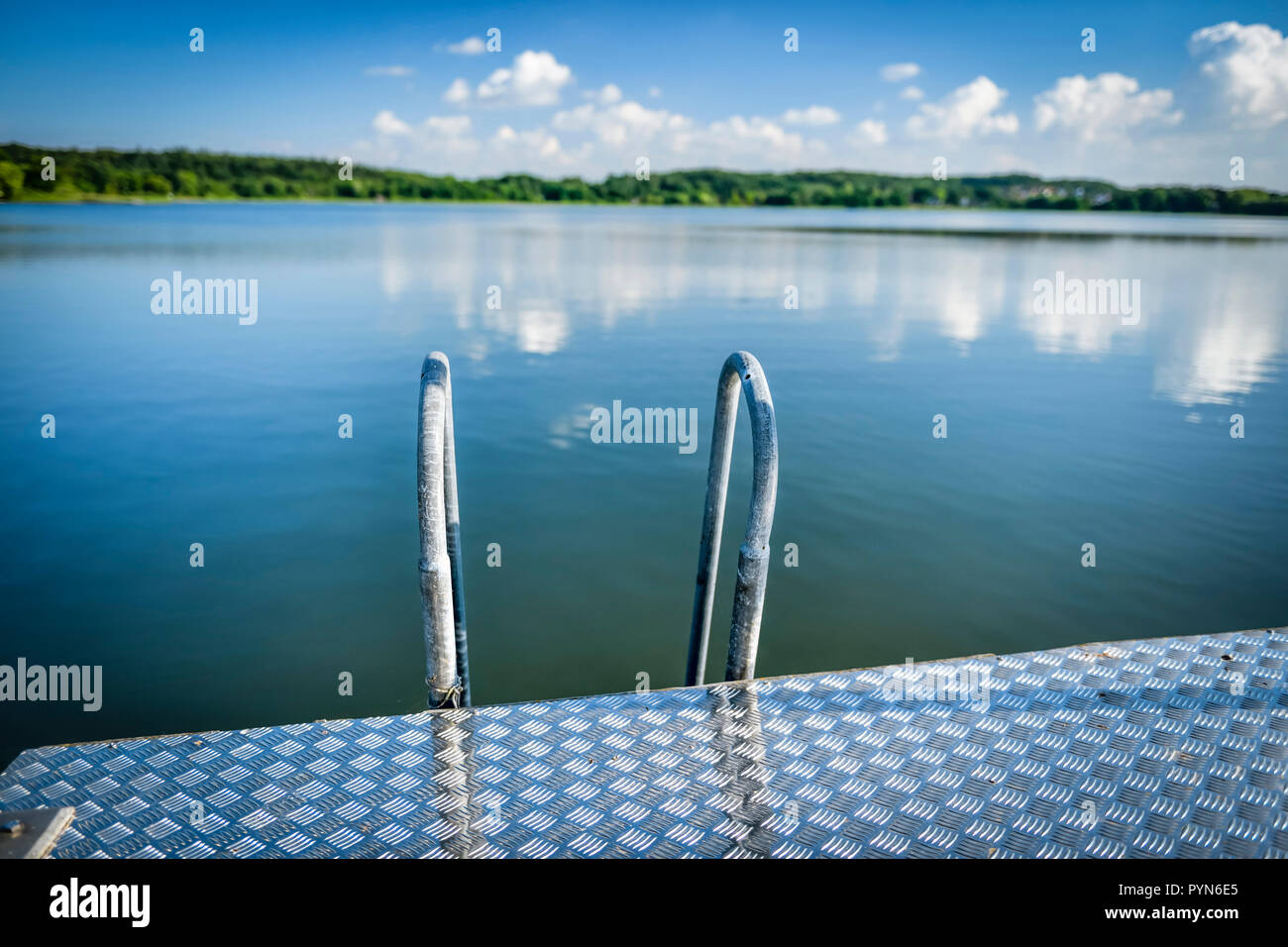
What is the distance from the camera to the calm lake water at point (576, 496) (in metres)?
6.51

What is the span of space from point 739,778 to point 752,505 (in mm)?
1160

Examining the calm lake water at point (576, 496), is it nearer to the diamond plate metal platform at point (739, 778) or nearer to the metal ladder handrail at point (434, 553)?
the metal ladder handrail at point (434, 553)

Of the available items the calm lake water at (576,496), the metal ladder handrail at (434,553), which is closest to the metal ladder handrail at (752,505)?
the metal ladder handrail at (434,553)

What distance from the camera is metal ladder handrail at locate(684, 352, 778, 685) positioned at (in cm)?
340

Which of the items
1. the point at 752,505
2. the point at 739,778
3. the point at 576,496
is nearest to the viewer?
the point at 739,778

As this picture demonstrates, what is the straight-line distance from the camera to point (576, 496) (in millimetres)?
9375

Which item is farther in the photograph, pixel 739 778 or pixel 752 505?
pixel 752 505

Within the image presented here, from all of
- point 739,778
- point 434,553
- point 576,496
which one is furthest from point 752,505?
point 576,496

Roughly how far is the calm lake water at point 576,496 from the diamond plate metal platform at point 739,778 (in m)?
3.10

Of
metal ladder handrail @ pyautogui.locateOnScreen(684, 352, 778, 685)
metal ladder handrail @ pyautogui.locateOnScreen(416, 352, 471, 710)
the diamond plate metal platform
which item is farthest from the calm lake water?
the diamond plate metal platform

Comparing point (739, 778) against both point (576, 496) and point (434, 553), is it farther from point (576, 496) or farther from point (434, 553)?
point (576, 496)

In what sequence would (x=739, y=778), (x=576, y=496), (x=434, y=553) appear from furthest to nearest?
1. (x=576, y=496)
2. (x=434, y=553)
3. (x=739, y=778)

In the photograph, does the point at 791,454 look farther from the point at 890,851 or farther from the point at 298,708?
the point at 890,851
